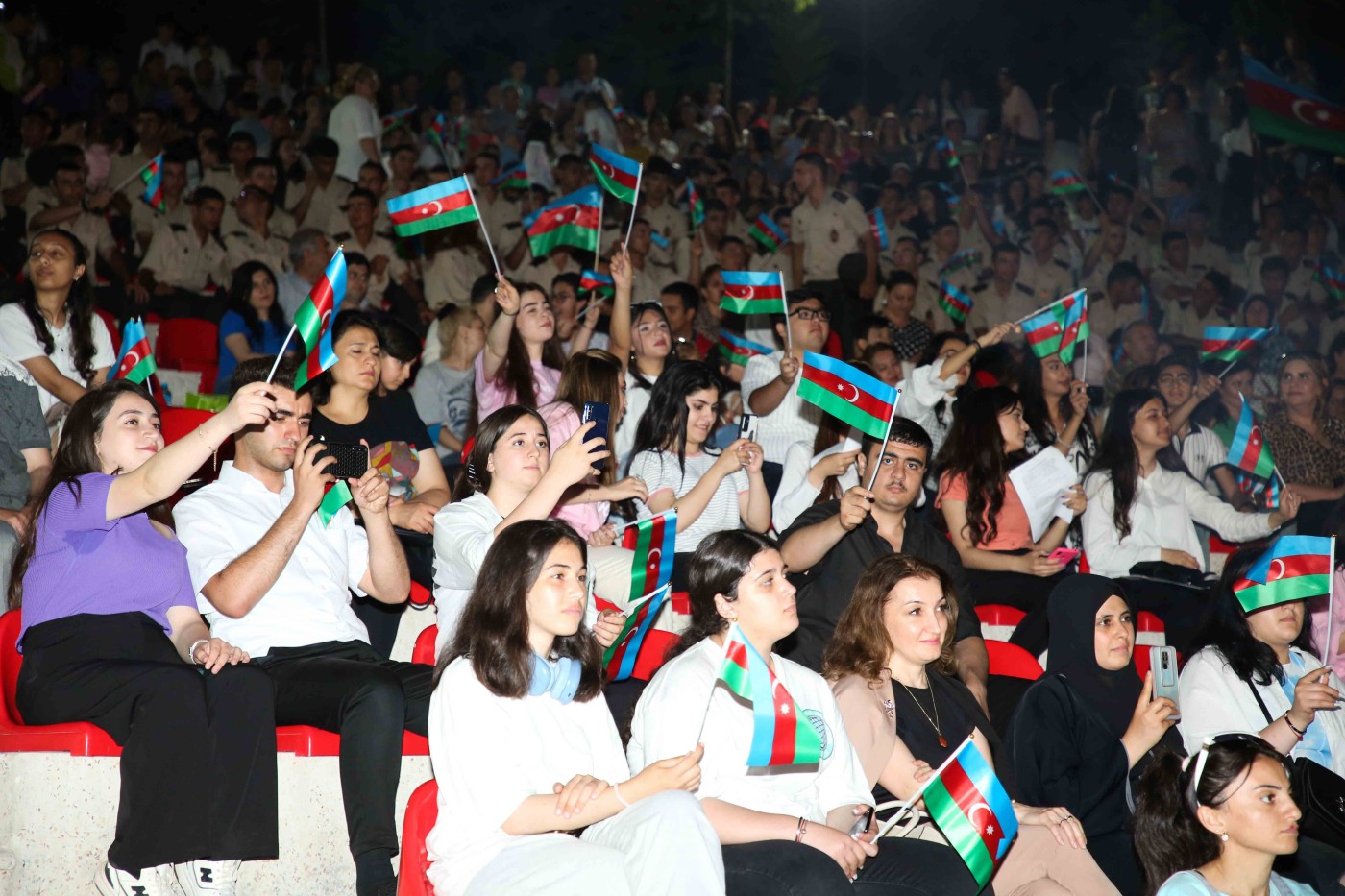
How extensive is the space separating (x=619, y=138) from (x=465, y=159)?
1.77 m

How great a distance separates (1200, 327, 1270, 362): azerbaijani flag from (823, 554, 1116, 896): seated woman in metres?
4.53

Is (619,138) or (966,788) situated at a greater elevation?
(619,138)

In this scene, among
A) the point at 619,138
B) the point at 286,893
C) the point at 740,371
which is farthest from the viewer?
the point at 619,138

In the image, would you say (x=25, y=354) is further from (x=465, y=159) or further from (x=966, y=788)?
(x=465, y=159)

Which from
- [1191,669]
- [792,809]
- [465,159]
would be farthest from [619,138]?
[792,809]

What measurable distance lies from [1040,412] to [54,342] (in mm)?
4857

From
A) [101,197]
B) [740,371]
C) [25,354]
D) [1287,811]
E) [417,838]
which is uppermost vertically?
[101,197]

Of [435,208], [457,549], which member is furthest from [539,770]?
[435,208]

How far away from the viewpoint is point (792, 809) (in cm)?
369

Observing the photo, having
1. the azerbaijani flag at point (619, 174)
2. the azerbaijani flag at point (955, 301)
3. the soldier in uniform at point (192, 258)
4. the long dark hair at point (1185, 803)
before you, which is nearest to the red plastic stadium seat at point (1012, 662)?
the long dark hair at point (1185, 803)

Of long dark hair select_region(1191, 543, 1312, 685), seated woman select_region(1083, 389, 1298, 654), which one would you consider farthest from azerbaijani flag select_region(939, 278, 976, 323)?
long dark hair select_region(1191, 543, 1312, 685)

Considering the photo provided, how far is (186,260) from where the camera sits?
9.32 metres

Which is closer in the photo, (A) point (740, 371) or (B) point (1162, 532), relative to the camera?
(B) point (1162, 532)

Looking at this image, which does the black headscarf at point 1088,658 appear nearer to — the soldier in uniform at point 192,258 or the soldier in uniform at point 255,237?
the soldier in uniform at point 192,258
